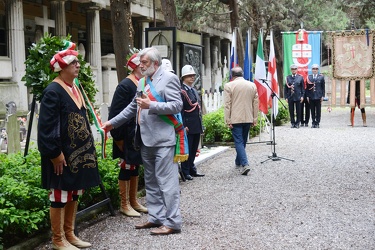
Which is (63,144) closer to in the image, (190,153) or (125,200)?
(125,200)

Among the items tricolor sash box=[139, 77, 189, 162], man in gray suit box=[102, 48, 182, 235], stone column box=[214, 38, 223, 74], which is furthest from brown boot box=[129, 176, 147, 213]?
stone column box=[214, 38, 223, 74]

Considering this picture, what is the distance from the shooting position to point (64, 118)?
17.6 feet

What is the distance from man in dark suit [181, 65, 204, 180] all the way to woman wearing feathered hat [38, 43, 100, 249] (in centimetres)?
387

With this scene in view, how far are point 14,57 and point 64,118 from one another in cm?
1744

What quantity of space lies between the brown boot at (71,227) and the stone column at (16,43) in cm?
1653

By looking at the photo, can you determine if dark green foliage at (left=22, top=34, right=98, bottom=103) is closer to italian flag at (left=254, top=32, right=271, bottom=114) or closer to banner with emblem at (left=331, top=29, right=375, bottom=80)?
italian flag at (left=254, top=32, right=271, bottom=114)

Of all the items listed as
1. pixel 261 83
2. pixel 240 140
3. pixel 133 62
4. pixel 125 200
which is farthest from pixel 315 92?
pixel 125 200

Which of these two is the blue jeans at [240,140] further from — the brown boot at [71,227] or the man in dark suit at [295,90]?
the man in dark suit at [295,90]

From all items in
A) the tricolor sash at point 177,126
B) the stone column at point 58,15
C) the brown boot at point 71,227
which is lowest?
the brown boot at point 71,227

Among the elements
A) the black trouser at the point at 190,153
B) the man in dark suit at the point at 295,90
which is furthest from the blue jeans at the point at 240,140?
the man in dark suit at the point at 295,90

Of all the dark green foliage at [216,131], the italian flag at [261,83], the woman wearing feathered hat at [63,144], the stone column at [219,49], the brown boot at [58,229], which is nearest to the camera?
the woman wearing feathered hat at [63,144]

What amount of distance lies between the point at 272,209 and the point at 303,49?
15.4 metres

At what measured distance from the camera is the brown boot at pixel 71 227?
5719 millimetres

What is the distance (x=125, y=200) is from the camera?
7078 millimetres
